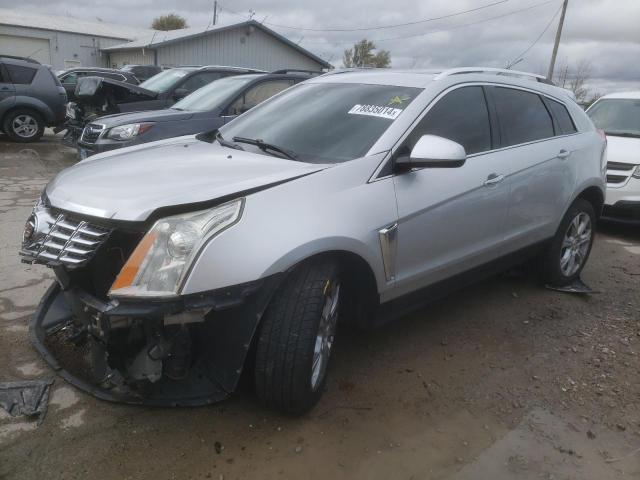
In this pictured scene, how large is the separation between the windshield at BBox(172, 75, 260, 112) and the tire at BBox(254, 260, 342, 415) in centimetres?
502

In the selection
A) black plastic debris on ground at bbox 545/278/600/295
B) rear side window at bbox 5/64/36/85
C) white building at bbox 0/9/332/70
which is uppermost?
white building at bbox 0/9/332/70

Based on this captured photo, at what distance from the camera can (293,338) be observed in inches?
93.5

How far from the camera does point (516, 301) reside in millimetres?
4316

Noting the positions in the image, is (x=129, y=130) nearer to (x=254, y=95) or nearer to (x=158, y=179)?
(x=254, y=95)

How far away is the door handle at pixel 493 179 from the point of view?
3.36 meters

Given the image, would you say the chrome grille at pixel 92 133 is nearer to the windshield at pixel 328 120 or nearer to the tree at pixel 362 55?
the windshield at pixel 328 120

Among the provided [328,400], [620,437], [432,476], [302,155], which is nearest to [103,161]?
[302,155]

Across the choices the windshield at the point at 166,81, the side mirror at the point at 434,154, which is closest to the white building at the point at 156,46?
the windshield at the point at 166,81

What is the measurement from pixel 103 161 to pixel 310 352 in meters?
1.57

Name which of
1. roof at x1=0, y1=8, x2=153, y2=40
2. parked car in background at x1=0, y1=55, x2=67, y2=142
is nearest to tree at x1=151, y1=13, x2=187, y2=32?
roof at x1=0, y1=8, x2=153, y2=40

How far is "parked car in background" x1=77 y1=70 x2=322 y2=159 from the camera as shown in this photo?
654cm

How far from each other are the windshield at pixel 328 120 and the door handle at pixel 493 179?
717 mm

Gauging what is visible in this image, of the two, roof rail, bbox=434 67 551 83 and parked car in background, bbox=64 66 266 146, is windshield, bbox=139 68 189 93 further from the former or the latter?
roof rail, bbox=434 67 551 83

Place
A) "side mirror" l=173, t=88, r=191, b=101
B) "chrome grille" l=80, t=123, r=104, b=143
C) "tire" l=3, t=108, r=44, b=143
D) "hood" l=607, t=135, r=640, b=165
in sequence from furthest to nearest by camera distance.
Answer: "tire" l=3, t=108, r=44, b=143
"side mirror" l=173, t=88, r=191, b=101
"chrome grille" l=80, t=123, r=104, b=143
"hood" l=607, t=135, r=640, b=165
